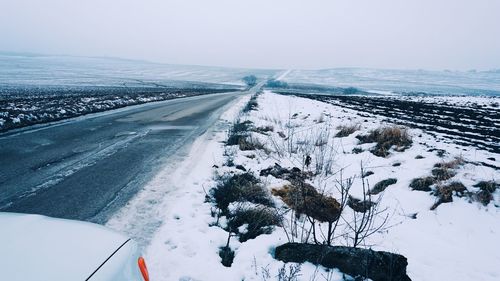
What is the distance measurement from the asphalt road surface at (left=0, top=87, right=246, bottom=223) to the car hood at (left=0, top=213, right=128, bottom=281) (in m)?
2.56

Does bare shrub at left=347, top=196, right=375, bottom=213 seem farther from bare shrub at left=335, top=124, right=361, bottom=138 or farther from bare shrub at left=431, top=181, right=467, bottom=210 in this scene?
bare shrub at left=335, top=124, right=361, bottom=138

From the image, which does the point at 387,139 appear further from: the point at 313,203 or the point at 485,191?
the point at 313,203

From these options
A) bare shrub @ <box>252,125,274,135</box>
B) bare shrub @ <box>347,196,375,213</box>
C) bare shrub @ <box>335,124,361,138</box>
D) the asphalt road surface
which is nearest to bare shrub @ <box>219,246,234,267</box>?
the asphalt road surface

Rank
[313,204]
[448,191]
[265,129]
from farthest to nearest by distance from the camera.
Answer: [265,129], [448,191], [313,204]

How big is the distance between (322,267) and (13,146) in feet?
27.7

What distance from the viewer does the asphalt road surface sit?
189 inches

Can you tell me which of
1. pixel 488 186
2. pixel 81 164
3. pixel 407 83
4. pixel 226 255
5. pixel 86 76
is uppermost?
pixel 407 83

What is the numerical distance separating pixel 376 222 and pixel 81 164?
6.01 meters

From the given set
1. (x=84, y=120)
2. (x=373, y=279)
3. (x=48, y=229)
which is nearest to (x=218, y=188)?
(x=373, y=279)

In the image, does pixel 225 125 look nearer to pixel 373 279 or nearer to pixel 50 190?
pixel 50 190

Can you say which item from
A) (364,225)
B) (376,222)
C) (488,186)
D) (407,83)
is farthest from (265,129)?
(407,83)

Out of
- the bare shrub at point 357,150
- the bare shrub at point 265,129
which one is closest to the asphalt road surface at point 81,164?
the bare shrub at point 265,129

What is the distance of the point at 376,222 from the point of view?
16.8 ft

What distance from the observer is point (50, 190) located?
5266 millimetres
